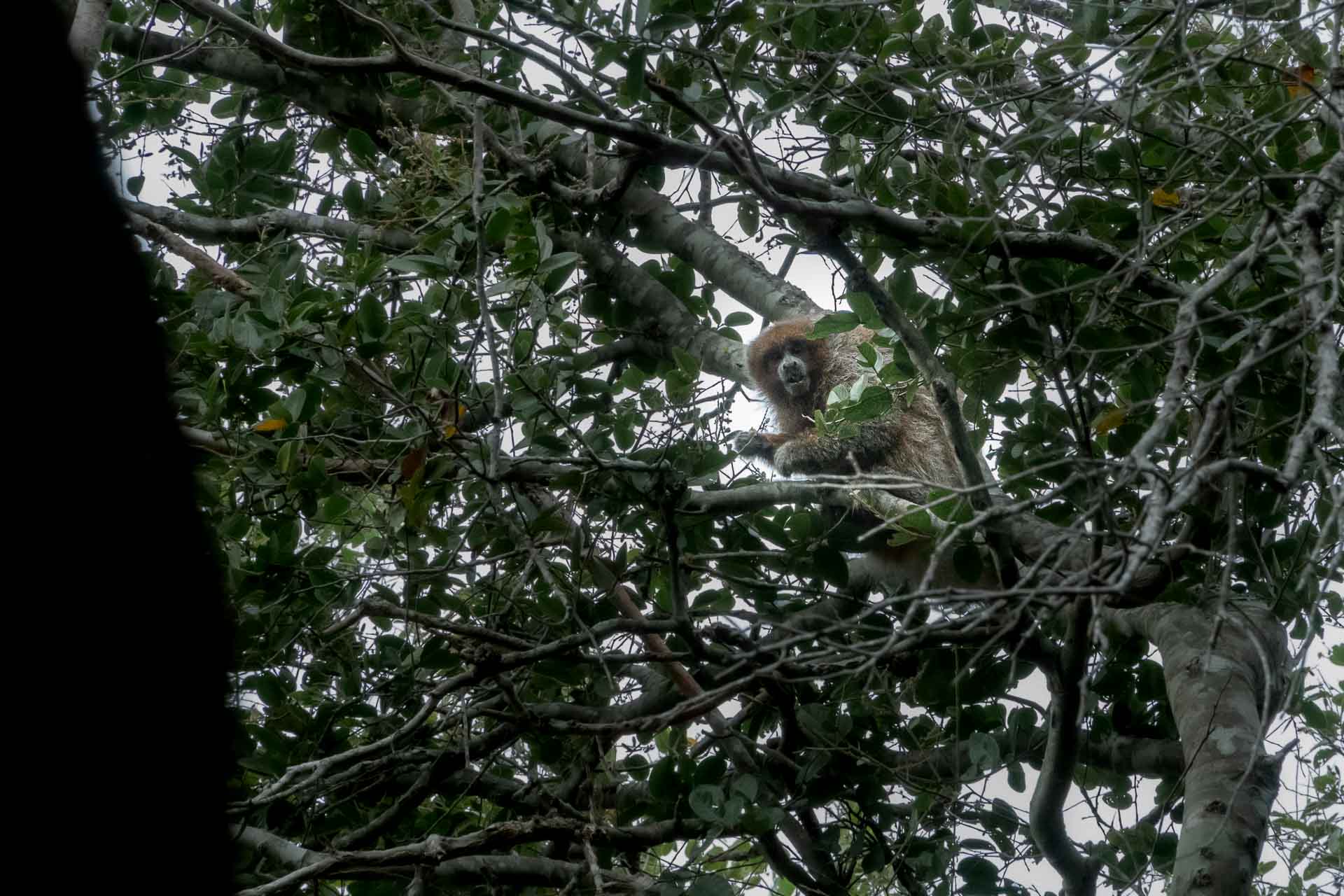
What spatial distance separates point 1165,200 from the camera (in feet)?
11.0

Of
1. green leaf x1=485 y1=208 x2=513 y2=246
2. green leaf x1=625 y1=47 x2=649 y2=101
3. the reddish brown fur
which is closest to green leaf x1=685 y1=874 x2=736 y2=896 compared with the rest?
the reddish brown fur

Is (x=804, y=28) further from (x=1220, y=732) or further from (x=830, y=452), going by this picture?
(x=830, y=452)

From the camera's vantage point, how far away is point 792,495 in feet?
12.2

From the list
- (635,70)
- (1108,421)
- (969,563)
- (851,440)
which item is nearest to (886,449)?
(851,440)

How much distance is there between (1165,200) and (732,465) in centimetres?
160

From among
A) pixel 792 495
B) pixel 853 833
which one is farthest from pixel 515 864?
pixel 792 495

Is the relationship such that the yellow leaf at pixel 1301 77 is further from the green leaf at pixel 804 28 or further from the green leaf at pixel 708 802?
the green leaf at pixel 708 802

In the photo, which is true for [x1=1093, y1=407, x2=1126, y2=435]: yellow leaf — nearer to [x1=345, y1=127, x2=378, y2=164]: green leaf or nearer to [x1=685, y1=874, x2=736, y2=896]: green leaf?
[x1=685, y1=874, x2=736, y2=896]: green leaf

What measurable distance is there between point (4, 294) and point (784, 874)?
2965 millimetres

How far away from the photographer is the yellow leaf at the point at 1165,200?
333 centimetres

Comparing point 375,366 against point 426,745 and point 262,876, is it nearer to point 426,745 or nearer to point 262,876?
point 426,745

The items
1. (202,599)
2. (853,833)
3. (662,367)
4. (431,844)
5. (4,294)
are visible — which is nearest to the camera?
(4,294)

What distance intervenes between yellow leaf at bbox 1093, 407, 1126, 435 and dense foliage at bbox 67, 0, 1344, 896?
0.04 metres

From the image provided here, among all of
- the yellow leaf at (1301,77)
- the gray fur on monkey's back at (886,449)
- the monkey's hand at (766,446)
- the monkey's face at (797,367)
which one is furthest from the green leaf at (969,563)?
the monkey's face at (797,367)
